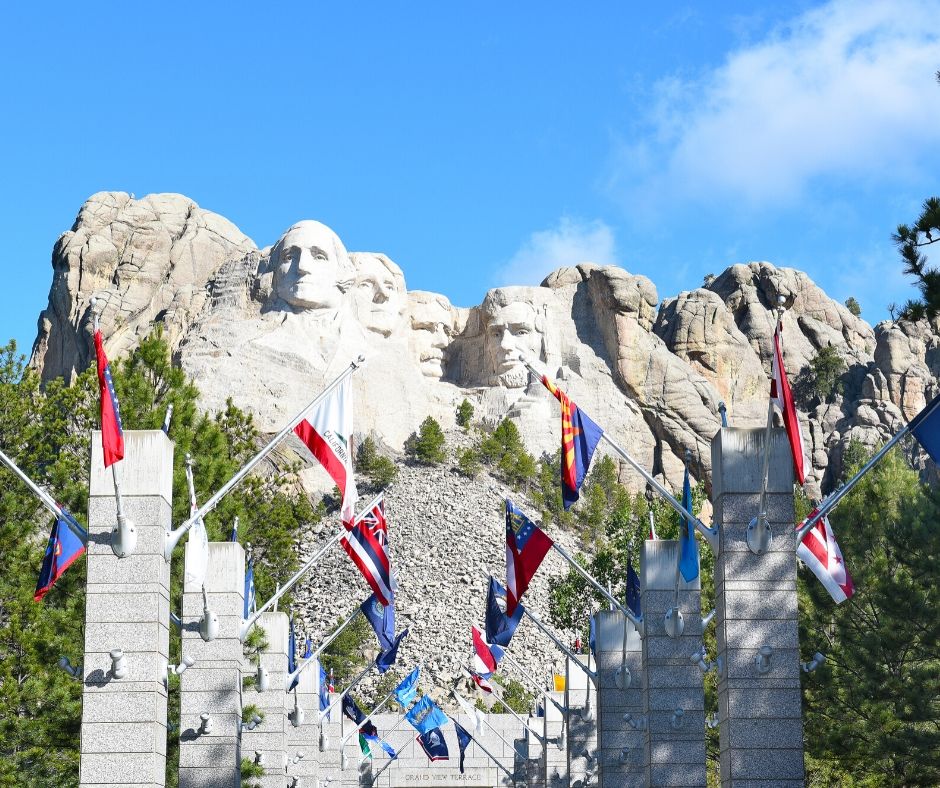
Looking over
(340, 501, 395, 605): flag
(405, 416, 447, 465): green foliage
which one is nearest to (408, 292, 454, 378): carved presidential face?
(405, 416, 447, 465): green foliage

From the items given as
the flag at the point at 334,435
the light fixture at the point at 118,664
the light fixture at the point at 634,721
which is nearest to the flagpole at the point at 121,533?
the light fixture at the point at 118,664

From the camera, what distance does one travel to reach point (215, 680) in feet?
97.3

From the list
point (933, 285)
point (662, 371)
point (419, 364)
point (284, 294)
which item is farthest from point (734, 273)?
point (933, 285)

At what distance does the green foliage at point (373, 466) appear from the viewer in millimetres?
96812

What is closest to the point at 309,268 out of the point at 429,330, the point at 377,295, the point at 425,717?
the point at 377,295

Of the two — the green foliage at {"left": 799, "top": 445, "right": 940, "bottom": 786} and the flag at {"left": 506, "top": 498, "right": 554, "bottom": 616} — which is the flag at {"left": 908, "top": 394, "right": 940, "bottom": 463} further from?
the green foliage at {"left": 799, "top": 445, "right": 940, "bottom": 786}

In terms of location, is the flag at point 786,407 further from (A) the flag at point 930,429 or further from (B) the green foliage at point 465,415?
(B) the green foliage at point 465,415

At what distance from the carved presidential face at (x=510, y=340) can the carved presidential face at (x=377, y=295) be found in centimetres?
701

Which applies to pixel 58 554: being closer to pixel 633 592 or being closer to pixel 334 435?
pixel 334 435

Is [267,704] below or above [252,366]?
below

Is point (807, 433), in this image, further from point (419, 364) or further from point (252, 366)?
point (252, 366)

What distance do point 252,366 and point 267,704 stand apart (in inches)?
2407

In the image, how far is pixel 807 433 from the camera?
352 feet

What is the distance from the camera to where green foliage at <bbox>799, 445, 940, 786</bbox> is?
33.2m
